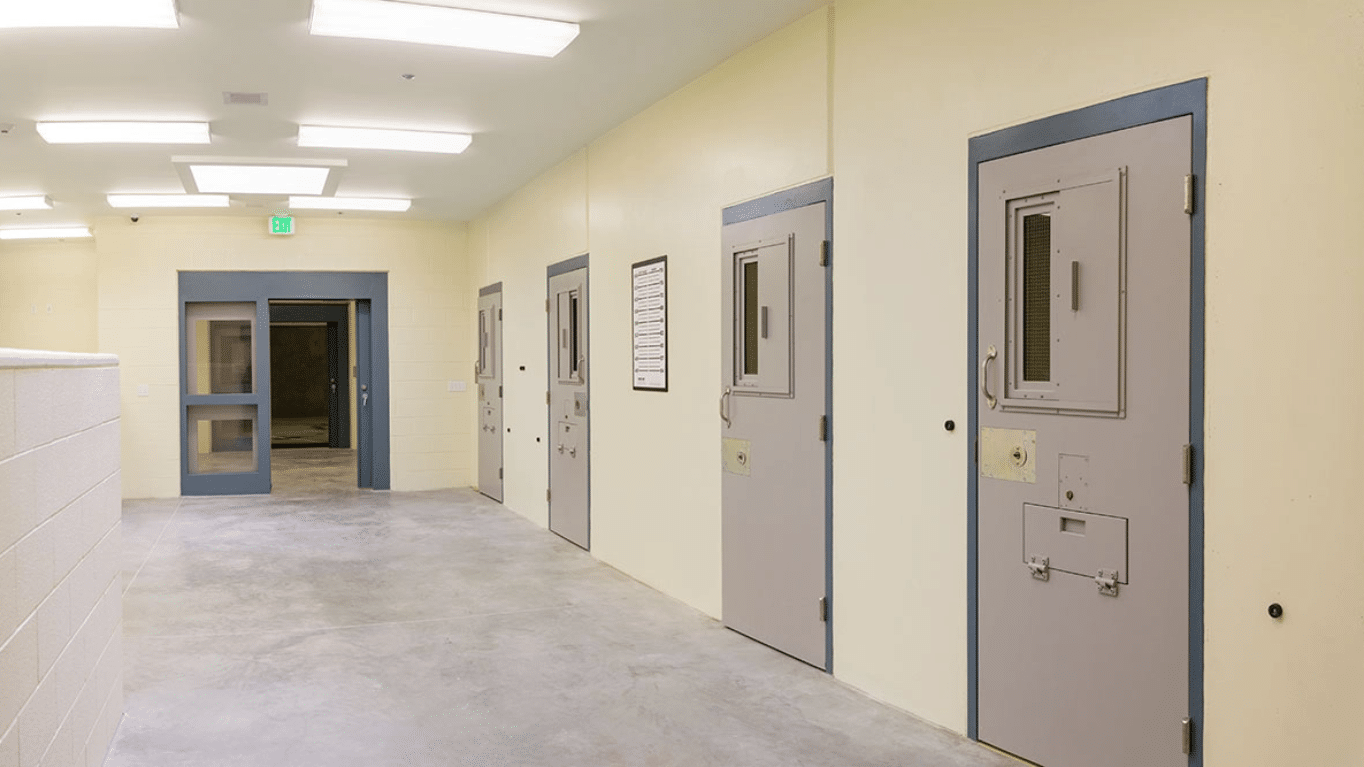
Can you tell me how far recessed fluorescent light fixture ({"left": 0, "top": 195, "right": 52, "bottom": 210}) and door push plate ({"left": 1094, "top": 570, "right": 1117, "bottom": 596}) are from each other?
936 cm

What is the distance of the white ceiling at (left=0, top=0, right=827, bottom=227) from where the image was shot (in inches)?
169

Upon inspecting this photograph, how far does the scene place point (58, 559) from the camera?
2.60 m

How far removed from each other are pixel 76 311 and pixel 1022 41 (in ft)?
39.5

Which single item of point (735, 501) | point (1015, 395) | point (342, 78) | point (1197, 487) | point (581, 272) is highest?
point (342, 78)

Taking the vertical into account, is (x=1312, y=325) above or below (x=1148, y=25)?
below

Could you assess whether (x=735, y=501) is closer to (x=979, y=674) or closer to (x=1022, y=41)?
(x=979, y=674)

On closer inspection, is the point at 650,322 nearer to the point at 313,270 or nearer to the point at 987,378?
the point at 987,378

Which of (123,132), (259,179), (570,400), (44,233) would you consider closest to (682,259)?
(570,400)

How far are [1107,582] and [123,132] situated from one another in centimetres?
626

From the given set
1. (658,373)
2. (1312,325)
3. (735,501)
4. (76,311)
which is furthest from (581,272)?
(76,311)

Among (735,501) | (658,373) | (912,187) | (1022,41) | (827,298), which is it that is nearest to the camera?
(1022,41)

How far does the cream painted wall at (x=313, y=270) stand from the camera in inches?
388

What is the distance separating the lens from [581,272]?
696 centimetres

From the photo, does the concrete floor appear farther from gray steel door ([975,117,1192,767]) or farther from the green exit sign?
the green exit sign
